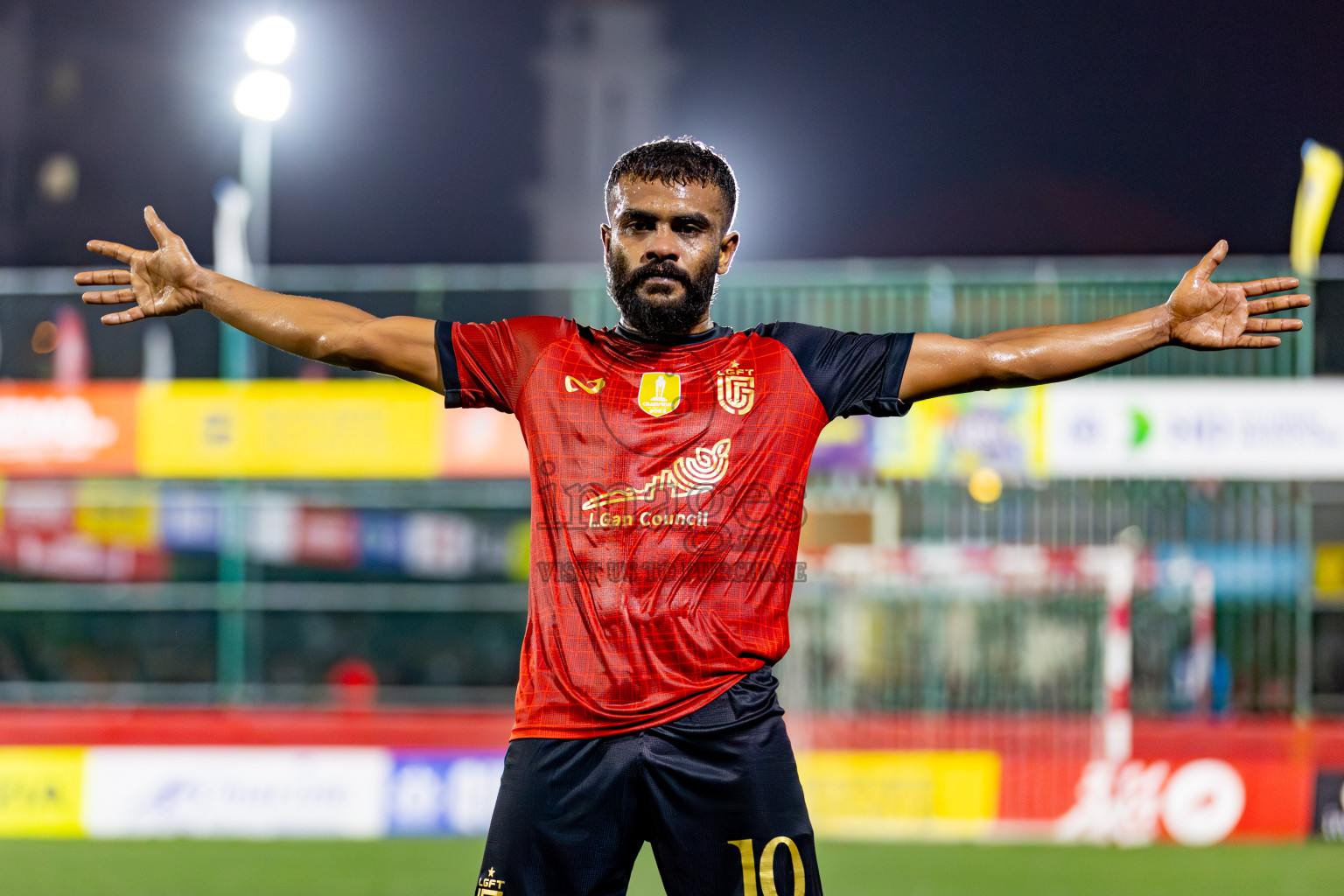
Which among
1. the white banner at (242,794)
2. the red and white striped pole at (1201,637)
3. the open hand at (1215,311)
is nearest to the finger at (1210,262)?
the open hand at (1215,311)

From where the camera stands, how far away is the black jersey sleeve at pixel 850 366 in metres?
2.85

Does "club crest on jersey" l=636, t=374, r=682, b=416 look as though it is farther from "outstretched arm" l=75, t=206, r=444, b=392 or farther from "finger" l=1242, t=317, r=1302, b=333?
"finger" l=1242, t=317, r=1302, b=333

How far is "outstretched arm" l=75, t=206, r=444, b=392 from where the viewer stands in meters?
2.97

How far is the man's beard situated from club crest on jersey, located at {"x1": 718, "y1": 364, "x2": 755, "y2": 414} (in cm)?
13

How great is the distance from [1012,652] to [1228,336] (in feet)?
21.8

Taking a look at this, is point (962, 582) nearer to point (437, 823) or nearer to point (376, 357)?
point (437, 823)

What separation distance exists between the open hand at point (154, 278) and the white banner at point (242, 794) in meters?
5.79

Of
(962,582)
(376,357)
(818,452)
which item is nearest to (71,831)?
(818,452)

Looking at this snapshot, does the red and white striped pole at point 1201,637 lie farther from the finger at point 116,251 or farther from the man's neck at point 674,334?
the finger at point 116,251

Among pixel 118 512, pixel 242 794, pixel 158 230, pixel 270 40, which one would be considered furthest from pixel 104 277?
pixel 118 512

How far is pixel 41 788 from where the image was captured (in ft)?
28.2

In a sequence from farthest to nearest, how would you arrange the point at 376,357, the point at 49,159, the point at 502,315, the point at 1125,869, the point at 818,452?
1. the point at 49,159
2. the point at 502,315
3. the point at 818,452
4. the point at 1125,869
5. the point at 376,357

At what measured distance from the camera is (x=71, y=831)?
854 centimetres

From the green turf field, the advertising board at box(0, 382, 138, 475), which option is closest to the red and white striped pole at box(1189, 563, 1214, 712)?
the green turf field
